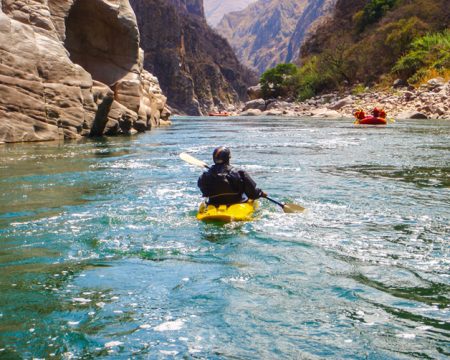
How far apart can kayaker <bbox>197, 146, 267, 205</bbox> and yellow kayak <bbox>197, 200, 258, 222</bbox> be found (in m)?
0.11

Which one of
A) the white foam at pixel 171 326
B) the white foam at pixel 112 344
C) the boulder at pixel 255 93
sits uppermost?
the boulder at pixel 255 93

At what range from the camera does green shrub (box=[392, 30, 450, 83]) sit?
125 ft

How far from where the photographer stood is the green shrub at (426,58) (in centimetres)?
3809

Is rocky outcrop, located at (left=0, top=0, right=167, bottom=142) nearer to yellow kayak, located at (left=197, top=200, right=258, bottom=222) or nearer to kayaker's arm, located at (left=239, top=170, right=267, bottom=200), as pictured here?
yellow kayak, located at (left=197, top=200, right=258, bottom=222)

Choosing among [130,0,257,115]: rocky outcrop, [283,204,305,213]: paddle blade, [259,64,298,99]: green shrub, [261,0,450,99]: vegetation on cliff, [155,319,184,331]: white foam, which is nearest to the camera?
[155,319,184,331]: white foam

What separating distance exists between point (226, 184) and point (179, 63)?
430ft

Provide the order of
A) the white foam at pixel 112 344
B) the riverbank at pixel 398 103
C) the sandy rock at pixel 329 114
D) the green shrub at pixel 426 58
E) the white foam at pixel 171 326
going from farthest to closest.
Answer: the green shrub at pixel 426 58 < the sandy rock at pixel 329 114 < the riverbank at pixel 398 103 < the white foam at pixel 171 326 < the white foam at pixel 112 344

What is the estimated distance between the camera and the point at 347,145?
15.1 m

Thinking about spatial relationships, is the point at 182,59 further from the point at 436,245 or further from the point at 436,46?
the point at 436,245

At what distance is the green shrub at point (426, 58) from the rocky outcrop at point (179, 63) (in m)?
84.9

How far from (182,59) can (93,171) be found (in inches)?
5174

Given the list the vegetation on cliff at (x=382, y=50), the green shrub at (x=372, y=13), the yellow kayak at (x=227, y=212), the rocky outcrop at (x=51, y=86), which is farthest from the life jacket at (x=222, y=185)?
the green shrub at (x=372, y=13)

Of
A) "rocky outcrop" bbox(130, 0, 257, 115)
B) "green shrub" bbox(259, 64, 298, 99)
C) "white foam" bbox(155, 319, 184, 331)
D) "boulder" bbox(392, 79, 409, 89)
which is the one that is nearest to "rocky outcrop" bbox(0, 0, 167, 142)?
"white foam" bbox(155, 319, 184, 331)

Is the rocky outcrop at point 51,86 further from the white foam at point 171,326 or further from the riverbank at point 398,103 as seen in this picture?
the riverbank at point 398,103
